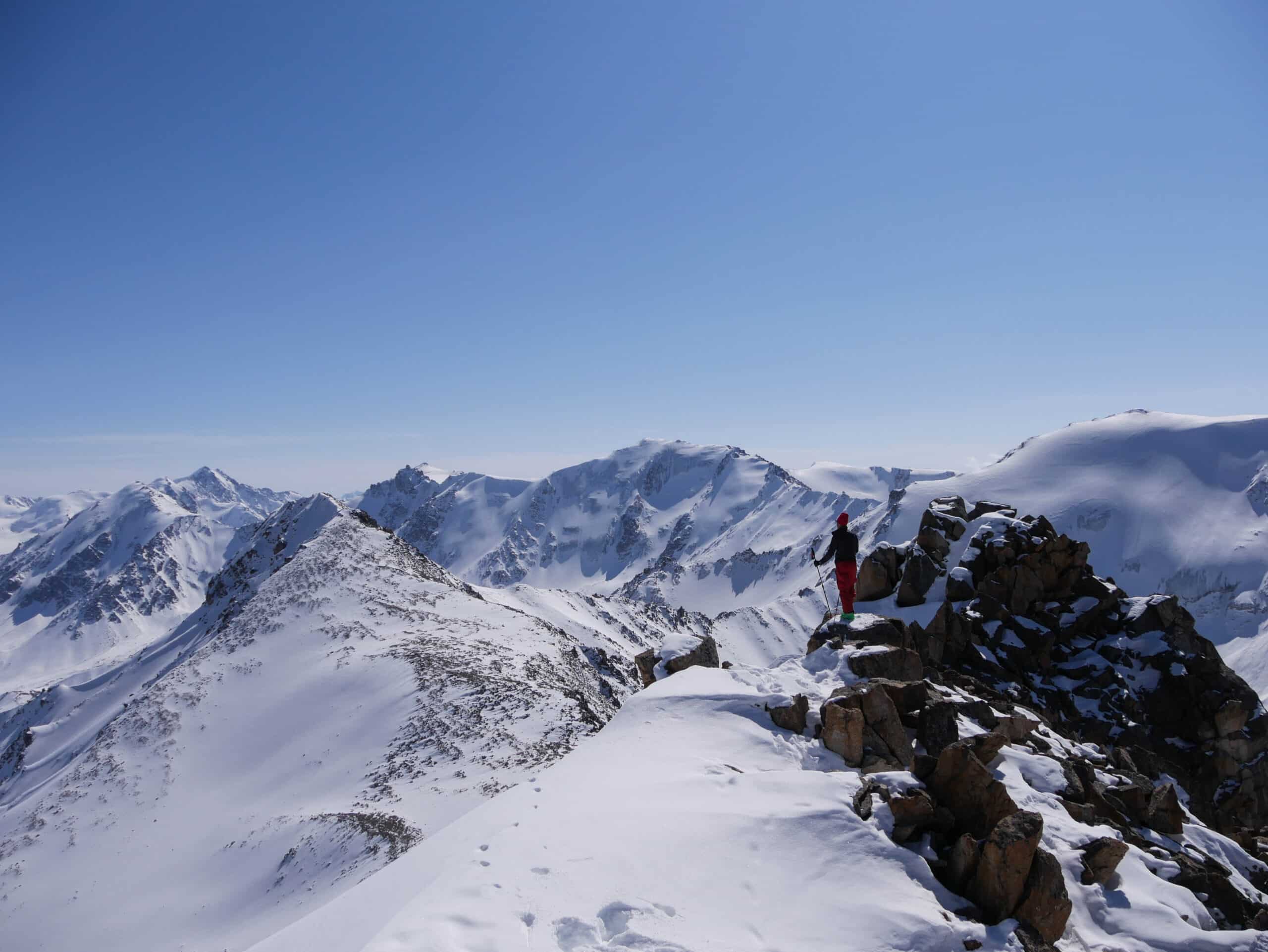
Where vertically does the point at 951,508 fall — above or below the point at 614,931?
above

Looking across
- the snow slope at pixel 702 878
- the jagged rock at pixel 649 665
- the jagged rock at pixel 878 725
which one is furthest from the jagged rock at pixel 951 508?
the jagged rock at pixel 878 725

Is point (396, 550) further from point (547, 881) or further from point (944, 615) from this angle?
point (547, 881)

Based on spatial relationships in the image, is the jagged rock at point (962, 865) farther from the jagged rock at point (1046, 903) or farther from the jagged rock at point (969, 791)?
the jagged rock at point (969, 791)

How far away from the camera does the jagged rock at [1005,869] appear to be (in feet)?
30.3

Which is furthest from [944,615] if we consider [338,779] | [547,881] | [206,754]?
[206,754]

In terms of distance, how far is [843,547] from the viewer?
20.2 metres

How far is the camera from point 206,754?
46375 mm

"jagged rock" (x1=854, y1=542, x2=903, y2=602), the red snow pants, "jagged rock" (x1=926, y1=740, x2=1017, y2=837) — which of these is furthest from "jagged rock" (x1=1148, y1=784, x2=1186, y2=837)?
"jagged rock" (x1=854, y1=542, x2=903, y2=602)

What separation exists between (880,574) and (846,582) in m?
7.24

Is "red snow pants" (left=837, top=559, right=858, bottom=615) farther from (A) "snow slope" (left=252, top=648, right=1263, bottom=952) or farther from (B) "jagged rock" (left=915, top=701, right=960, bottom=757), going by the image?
(A) "snow slope" (left=252, top=648, right=1263, bottom=952)

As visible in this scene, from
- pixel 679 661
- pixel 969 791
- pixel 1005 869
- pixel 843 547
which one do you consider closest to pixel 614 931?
pixel 1005 869

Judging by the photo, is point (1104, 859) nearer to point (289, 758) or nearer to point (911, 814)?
point (911, 814)

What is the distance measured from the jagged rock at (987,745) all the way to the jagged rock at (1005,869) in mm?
3830

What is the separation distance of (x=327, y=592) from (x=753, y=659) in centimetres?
12516
